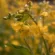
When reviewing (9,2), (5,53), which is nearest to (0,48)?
(5,53)

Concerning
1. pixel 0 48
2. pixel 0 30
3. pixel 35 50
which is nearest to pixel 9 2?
pixel 0 30

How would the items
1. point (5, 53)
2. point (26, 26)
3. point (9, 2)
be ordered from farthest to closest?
point (9, 2) < point (5, 53) < point (26, 26)

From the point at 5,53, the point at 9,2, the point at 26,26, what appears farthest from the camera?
the point at 9,2

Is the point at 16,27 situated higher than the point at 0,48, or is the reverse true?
the point at 16,27

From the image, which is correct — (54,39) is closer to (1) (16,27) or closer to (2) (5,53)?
(1) (16,27)

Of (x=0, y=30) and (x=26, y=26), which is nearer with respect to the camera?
(x=26, y=26)

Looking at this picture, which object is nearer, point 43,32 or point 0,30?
point 43,32

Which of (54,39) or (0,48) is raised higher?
(54,39)

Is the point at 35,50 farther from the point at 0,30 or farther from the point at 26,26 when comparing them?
the point at 0,30
